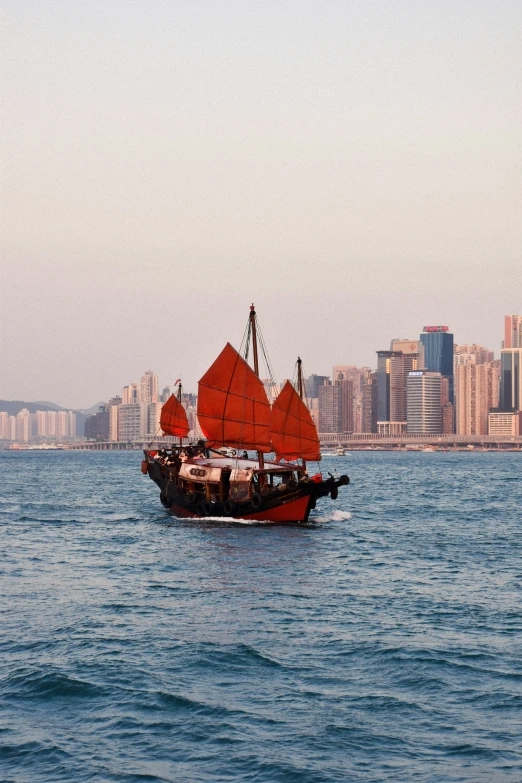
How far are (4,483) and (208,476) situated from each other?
71.6m

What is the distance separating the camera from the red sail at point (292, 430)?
230ft

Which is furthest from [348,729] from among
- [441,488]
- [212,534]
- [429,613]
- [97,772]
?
[441,488]

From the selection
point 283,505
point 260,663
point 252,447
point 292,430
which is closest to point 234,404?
point 252,447

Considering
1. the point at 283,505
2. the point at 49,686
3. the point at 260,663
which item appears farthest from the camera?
the point at 283,505

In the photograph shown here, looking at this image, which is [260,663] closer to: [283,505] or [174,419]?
[283,505]

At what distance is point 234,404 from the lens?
71.7 m

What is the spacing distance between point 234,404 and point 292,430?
14.7ft

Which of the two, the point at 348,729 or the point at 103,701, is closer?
the point at 348,729

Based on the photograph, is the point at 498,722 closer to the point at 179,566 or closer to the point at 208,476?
the point at 179,566

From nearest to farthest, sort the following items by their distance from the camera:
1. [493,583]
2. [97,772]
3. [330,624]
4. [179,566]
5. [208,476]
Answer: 1. [97,772]
2. [330,624]
3. [493,583]
4. [179,566]
5. [208,476]

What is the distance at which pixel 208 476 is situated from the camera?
72.0 meters

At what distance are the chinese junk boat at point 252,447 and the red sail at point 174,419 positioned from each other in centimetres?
3400

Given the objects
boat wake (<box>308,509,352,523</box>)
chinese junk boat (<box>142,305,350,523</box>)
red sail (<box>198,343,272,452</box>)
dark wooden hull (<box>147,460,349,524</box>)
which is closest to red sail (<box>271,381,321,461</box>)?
chinese junk boat (<box>142,305,350,523</box>)

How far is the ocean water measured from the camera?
21.3 meters
